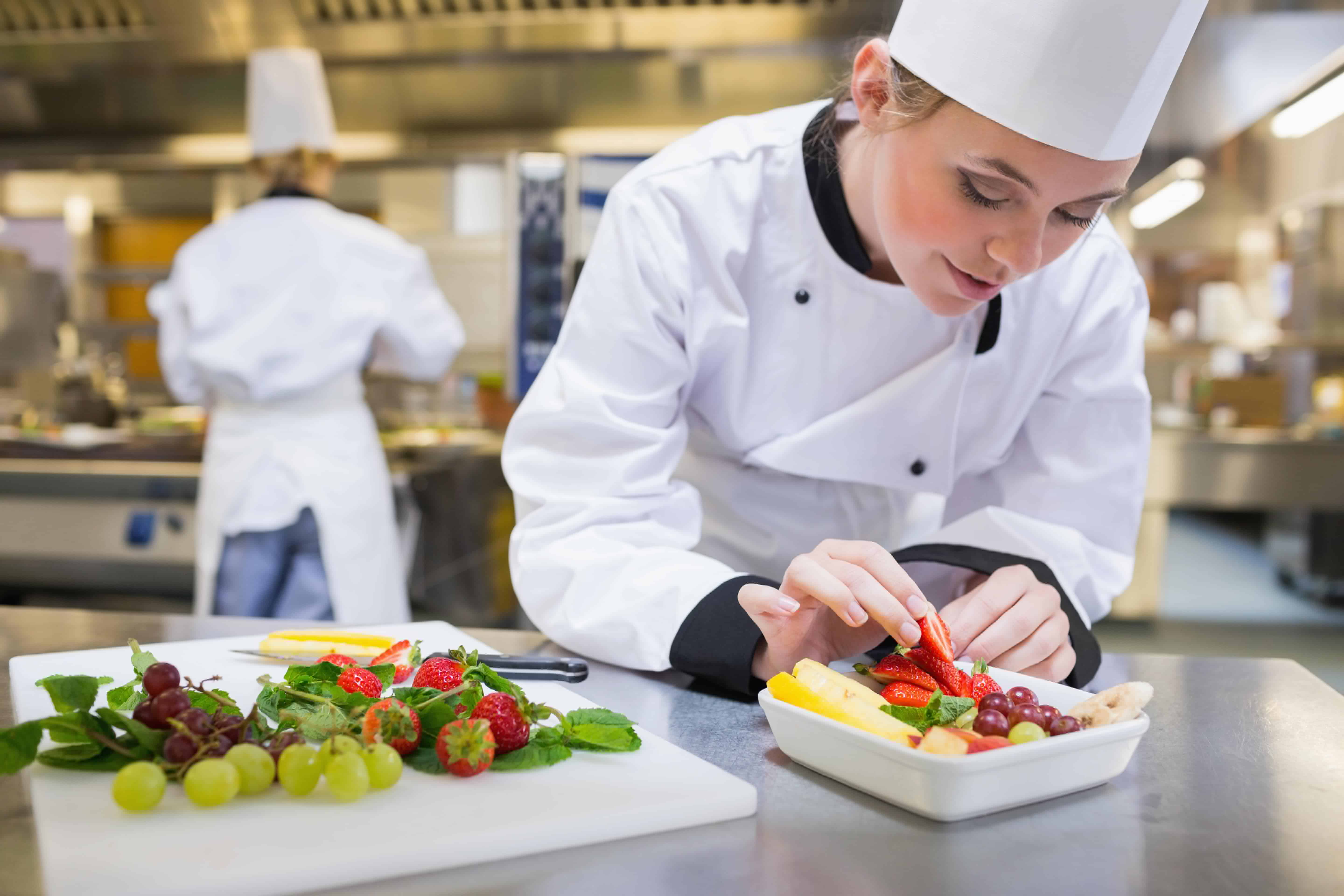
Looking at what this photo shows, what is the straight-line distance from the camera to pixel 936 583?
121 cm

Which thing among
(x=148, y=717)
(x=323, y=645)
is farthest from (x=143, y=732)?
(x=323, y=645)

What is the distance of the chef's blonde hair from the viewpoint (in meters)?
3.00

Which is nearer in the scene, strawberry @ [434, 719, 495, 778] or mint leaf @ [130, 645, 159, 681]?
strawberry @ [434, 719, 495, 778]

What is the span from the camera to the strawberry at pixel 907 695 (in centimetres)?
82

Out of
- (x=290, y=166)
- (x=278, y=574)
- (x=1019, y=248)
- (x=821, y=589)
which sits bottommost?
(x=278, y=574)

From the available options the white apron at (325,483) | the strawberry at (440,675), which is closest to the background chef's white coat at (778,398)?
the strawberry at (440,675)

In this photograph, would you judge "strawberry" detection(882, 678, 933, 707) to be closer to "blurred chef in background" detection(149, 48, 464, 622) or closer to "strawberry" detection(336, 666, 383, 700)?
"strawberry" detection(336, 666, 383, 700)

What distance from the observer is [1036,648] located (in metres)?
0.98

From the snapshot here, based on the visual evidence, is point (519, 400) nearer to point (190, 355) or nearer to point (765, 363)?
point (190, 355)

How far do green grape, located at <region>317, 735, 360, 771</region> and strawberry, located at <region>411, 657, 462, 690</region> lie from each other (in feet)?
0.45

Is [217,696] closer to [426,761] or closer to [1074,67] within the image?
[426,761]

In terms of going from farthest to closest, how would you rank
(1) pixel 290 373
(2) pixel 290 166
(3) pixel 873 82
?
(2) pixel 290 166 → (1) pixel 290 373 → (3) pixel 873 82

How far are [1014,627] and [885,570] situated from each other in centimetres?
18

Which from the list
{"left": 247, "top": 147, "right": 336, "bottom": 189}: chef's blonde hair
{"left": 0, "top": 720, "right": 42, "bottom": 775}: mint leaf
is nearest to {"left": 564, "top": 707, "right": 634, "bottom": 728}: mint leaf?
{"left": 0, "top": 720, "right": 42, "bottom": 775}: mint leaf
